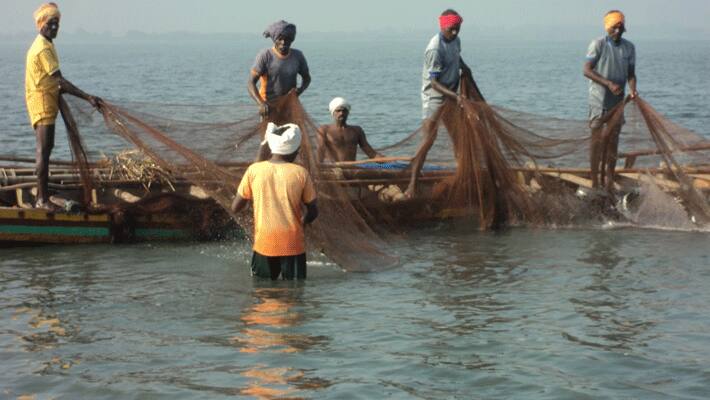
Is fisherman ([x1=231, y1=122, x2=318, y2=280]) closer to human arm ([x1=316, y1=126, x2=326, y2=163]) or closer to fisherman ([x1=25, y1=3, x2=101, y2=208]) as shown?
human arm ([x1=316, y1=126, x2=326, y2=163])

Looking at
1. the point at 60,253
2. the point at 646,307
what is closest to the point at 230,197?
the point at 60,253

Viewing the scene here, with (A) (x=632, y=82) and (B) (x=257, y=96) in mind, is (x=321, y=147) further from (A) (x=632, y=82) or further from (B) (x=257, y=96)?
(A) (x=632, y=82)

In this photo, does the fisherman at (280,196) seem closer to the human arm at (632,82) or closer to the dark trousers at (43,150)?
the dark trousers at (43,150)

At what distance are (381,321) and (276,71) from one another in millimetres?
3200

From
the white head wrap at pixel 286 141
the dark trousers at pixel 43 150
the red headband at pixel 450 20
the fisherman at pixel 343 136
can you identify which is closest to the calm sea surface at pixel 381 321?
the dark trousers at pixel 43 150

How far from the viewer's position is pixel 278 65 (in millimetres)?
10586

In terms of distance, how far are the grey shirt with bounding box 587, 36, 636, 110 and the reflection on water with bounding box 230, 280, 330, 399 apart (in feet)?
13.6

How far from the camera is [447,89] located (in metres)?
11.1

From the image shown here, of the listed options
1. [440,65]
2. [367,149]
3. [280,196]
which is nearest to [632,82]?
[440,65]

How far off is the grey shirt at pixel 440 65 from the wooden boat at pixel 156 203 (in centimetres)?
68

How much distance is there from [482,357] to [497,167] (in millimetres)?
3927

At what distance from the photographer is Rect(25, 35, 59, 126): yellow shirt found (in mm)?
9805

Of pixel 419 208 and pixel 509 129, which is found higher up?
pixel 509 129

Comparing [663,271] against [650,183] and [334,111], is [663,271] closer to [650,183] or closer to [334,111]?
[650,183]
